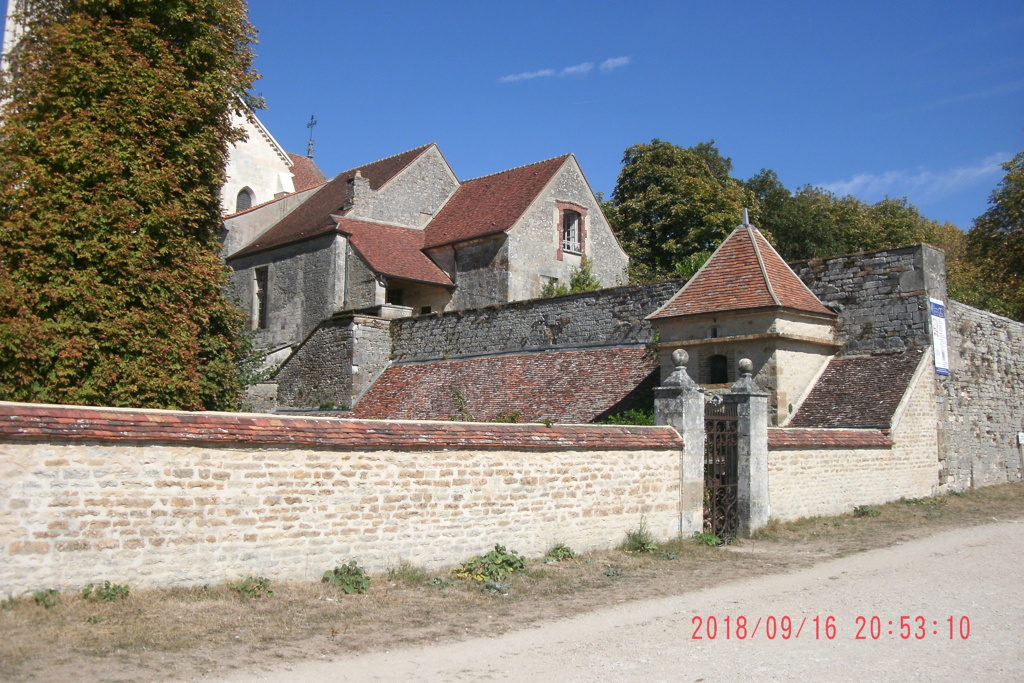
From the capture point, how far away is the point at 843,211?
39.3m

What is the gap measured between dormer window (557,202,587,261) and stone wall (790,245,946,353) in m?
13.0

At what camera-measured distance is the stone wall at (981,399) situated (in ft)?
63.0

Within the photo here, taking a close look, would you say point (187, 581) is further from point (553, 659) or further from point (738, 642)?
point (738, 642)

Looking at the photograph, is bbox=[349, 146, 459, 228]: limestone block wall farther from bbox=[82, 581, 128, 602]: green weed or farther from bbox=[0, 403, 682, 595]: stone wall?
bbox=[82, 581, 128, 602]: green weed

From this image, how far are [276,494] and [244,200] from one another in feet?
111

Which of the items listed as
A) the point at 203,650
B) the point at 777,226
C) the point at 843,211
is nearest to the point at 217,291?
the point at 203,650

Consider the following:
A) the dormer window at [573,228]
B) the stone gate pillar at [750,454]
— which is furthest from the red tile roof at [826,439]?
the dormer window at [573,228]

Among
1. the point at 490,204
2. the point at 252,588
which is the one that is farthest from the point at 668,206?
the point at 252,588

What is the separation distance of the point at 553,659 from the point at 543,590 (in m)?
2.58

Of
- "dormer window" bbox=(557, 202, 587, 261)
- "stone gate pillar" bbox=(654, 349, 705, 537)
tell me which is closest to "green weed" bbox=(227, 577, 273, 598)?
"stone gate pillar" bbox=(654, 349, 705, 537)

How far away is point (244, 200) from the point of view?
39.8 m

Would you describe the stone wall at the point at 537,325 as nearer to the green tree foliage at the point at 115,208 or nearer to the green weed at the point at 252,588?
the green tree foliage at the point at 115,208

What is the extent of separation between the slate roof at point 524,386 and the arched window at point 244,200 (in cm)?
1675

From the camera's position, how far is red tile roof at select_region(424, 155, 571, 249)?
99.0 ft
